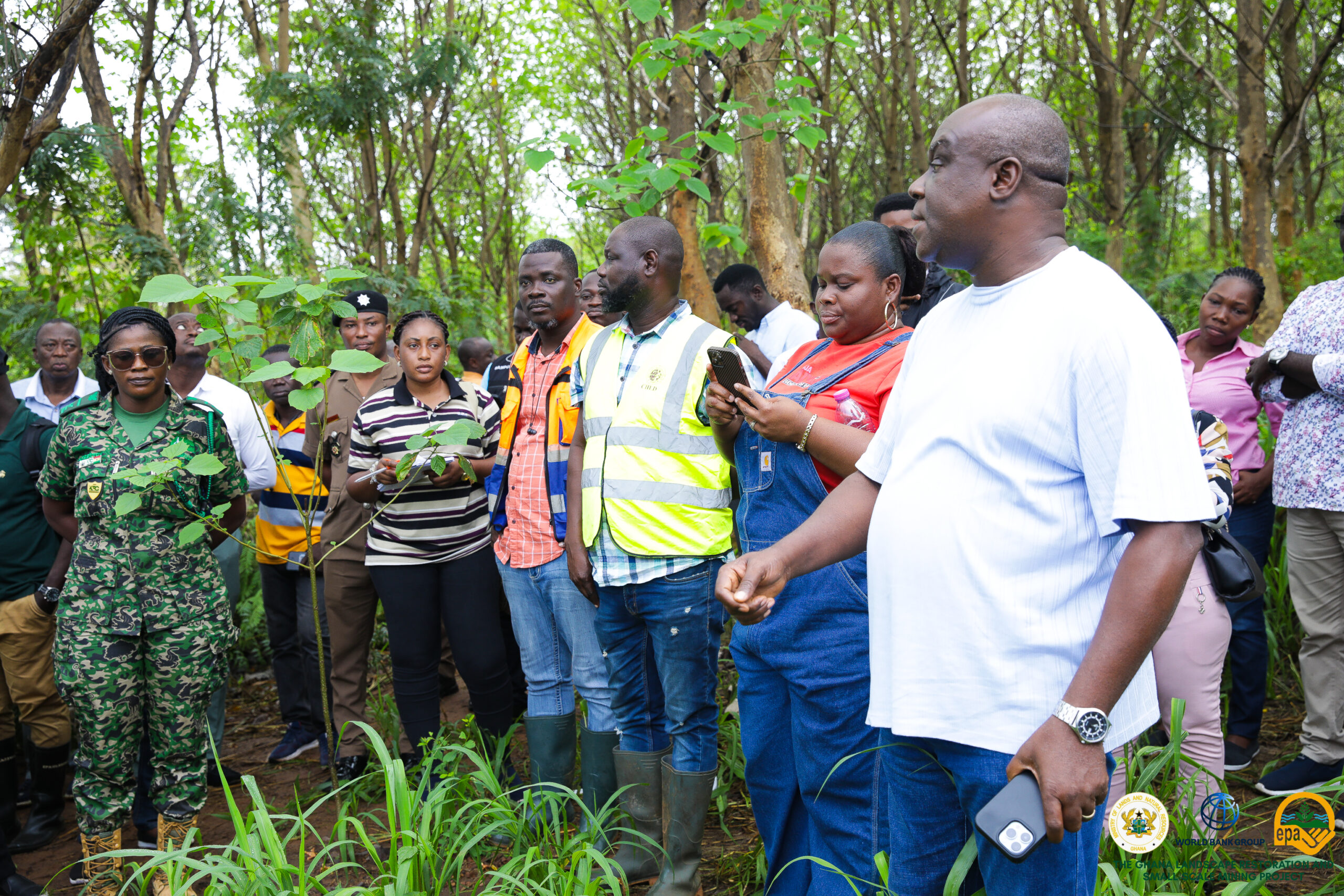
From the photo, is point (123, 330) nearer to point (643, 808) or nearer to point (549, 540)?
point (549, 540)

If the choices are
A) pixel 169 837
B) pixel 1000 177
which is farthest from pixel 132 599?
pixel 1000 177

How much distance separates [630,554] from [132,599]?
1.79 m

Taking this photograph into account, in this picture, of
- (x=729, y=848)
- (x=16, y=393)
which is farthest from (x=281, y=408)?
(x=729, y=848)

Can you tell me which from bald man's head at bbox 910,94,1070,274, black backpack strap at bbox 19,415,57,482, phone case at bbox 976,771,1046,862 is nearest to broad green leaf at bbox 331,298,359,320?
black backpack strap at bbox 19,415,57,482

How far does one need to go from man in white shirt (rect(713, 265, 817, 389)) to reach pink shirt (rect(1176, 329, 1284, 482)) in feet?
6.32

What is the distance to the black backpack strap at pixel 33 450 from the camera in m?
3.87

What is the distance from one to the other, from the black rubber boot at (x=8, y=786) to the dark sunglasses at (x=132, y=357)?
5.79 feet

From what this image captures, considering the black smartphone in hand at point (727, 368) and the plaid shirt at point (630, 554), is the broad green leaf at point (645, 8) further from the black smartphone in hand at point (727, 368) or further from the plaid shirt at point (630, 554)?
the black smartphone in hand at point (727, 368)

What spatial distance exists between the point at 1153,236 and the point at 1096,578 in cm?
1459

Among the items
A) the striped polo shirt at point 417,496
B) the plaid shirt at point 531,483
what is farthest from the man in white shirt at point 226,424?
the plaid shirt at point 531,483

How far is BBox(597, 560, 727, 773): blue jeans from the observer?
2.98 meters

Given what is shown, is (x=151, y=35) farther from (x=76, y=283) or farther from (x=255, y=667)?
(x=255, y=667)

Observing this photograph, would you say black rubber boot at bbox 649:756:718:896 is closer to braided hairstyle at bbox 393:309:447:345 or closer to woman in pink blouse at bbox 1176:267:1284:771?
braided hairstyle at bbox 393:309:447:345

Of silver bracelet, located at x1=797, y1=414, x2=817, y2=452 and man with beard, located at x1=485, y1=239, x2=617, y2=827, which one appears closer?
silver bracelet, located at x1=797, y1=414, x2=817, y2=452
